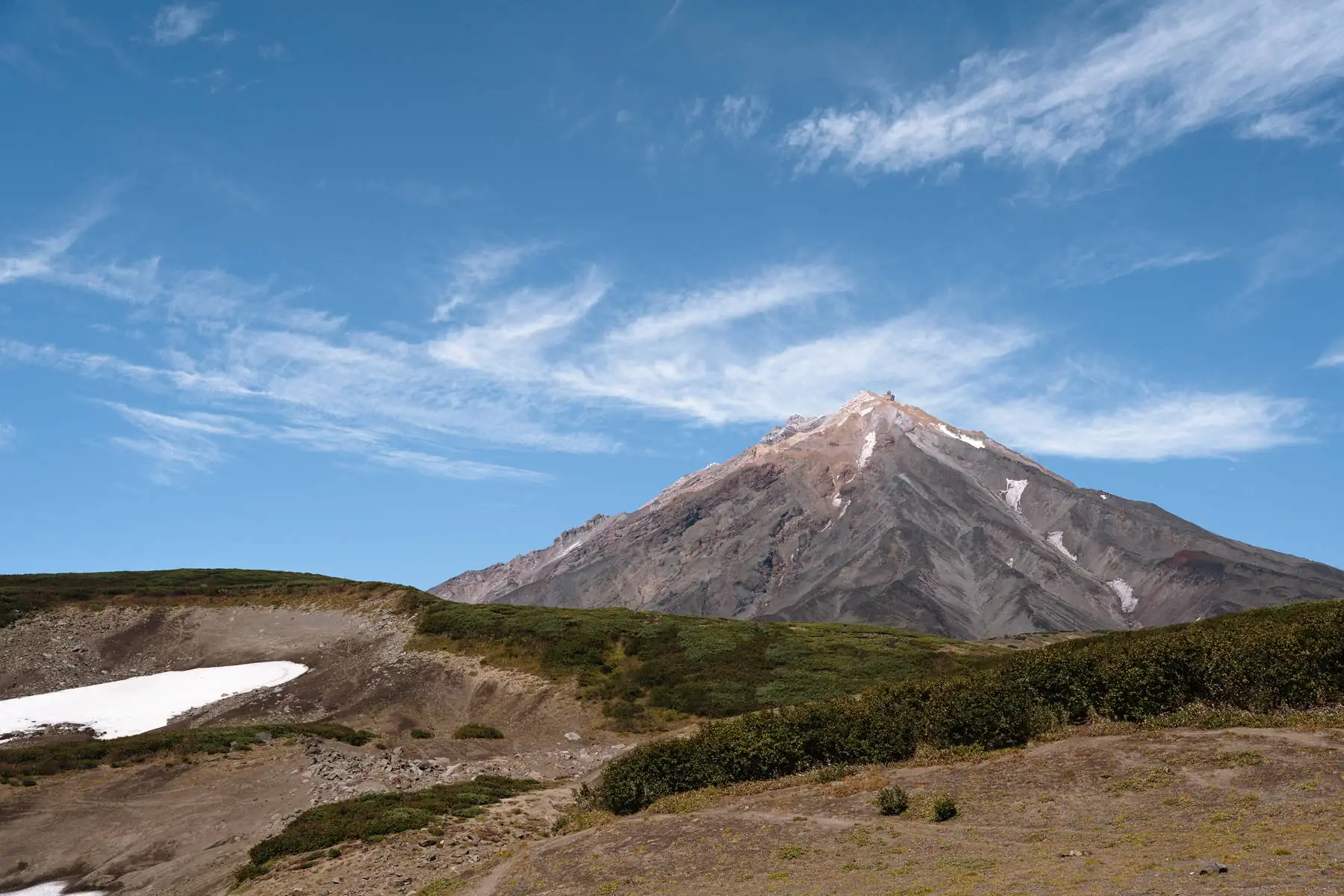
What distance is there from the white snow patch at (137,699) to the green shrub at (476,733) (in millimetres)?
20009

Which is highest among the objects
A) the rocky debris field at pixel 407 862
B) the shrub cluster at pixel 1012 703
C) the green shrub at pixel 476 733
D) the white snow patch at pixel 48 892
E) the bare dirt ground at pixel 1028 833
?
the shrub cluster at pixel 1012 703

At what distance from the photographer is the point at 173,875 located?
29172 mm

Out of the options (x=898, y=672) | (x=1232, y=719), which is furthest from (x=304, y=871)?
(x=898, y=672)

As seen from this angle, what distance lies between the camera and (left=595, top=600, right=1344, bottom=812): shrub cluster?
23.4 metres

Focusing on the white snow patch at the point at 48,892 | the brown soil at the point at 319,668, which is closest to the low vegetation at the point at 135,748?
the brown soil at the point at 319,668

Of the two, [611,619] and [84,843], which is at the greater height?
[611,619]

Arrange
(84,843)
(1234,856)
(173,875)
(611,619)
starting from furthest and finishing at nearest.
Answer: (611,619), (84,843), (173,875), (1234,856)

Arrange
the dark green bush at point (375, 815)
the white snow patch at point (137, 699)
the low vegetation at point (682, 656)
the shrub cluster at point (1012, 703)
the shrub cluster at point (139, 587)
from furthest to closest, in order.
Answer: the shrub cluster at point (139, 587)
the white snow patch at point (137, 699)
the low vegetation at point (682, 656)
the dark green bush at point (375, 815)
the shrub cluster at point (1012, 703)

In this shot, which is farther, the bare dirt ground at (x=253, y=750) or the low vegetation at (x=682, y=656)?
the low vegetation at (x=682, y=656)

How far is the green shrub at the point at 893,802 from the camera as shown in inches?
831

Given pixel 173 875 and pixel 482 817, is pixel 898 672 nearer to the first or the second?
pixel 482 817

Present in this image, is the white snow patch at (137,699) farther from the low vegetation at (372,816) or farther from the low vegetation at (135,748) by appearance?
the low vegetation at (372,816)

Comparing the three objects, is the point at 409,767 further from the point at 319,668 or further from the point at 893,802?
the point at 319,668

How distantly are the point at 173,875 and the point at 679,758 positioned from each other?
1784 centimetres
